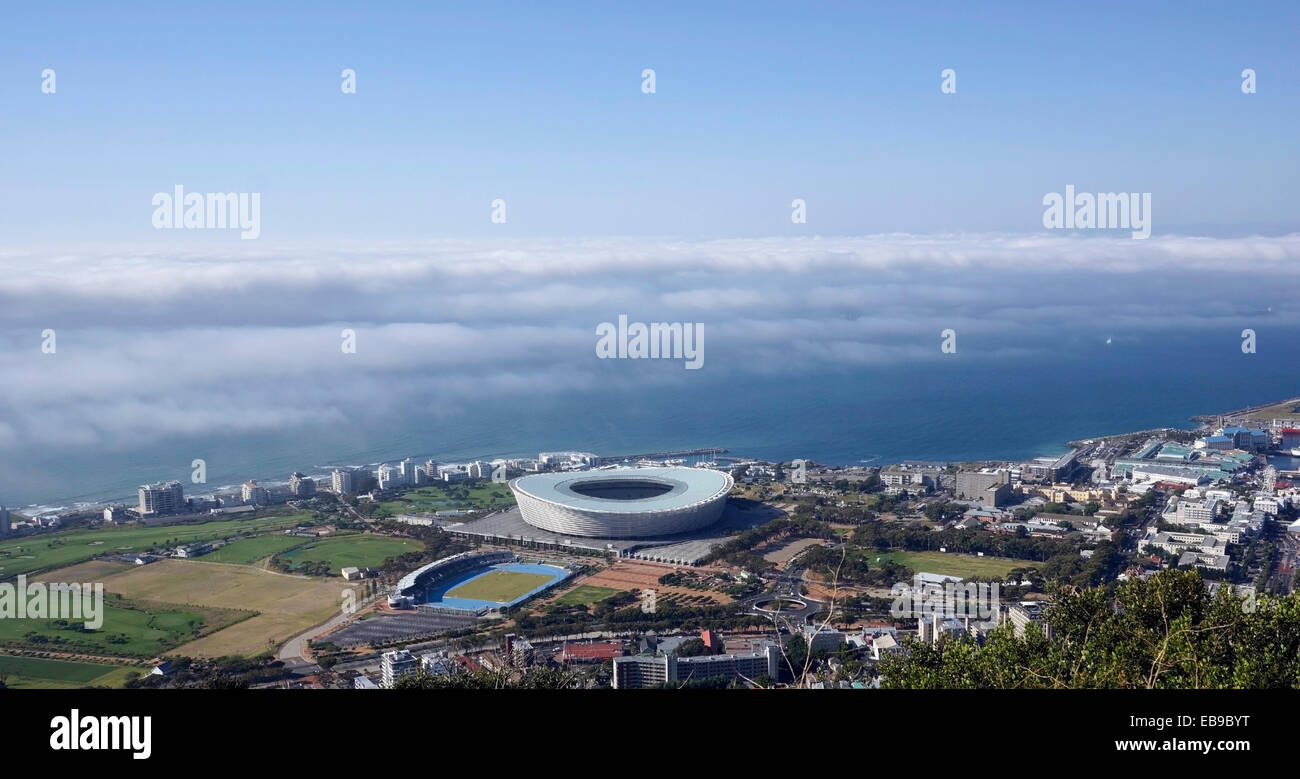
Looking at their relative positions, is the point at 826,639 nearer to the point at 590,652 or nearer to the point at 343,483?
the point at 590,652

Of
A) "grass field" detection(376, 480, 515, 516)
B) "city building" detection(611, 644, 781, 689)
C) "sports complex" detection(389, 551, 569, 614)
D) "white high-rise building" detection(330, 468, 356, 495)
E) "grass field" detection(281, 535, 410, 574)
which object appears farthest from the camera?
"white high-rise building" detection(330, 468, 356, 495)

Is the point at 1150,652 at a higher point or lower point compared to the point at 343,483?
higher

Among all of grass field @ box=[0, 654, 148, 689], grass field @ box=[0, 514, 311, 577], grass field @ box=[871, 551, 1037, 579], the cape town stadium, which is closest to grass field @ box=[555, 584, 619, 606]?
the cape town stadium

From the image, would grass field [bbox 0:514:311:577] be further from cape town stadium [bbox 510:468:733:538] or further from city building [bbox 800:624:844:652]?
city building [bbox 800:624:844:652]

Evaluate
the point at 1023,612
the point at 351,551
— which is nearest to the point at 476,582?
the point at 351,551
